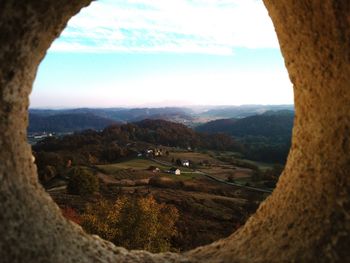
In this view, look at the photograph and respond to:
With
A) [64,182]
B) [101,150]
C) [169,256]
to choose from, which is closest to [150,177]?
[64,182]

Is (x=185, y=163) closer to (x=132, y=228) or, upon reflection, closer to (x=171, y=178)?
(x=171, y=178)

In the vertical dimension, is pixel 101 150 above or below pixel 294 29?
below

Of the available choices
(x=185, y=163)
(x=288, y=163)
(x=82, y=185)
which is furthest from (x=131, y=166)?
(x=288, y=163)

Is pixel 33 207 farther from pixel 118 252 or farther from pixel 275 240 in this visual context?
pixel 275 240

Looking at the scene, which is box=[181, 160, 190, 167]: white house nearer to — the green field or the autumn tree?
A: the green field

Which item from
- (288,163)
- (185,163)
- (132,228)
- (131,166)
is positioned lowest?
(131,166)

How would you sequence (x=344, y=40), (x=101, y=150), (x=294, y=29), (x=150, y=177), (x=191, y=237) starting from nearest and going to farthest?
(x=344, y=40) < (x=294, y=29) < (x=191, y=237) < (x=150, y=177) < (x=101, y=150)

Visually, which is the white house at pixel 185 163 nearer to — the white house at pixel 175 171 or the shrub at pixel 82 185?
the white house at pixel 175 171

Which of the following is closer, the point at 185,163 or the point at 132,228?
the point at 132,228

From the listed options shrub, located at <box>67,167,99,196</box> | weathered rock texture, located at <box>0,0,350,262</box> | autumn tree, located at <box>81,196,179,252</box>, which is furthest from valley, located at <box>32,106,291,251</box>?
weathered rock texture, located at <box>0,0,350,262</box>
